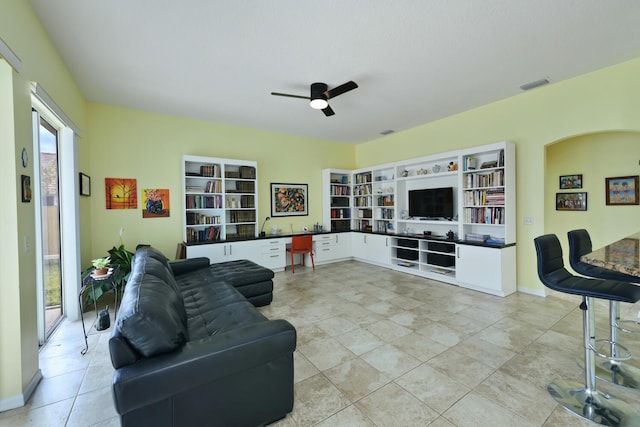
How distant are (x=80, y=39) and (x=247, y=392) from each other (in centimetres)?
342

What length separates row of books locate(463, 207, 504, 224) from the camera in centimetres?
408

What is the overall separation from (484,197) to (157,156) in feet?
17.7

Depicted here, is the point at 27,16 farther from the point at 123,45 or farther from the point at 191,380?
the point at 191,380

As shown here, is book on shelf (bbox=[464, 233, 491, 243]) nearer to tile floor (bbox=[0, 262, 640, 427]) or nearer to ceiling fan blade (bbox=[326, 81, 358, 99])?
tile floor (bbox=[0, 262, 640, 427])

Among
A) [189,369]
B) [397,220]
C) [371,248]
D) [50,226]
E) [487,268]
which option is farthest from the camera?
[371,248]

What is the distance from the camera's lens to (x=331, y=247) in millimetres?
6082

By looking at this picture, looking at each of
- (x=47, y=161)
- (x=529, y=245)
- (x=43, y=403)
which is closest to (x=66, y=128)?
(x=47, y=161)

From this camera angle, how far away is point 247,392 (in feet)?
5.11

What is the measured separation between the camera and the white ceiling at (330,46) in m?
2.21

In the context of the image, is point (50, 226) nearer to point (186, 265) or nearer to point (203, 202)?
point (186, 265)

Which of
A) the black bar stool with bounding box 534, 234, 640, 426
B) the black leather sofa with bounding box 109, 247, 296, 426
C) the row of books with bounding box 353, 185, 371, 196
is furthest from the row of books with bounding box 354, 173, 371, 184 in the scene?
the black leather sofa with bounding box 109, 247, 296, 426

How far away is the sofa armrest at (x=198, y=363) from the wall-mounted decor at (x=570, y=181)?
17.4 feet

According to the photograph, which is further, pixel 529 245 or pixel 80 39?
pixel 529 245

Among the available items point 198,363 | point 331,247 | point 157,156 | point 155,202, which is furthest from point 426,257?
point 157,156
